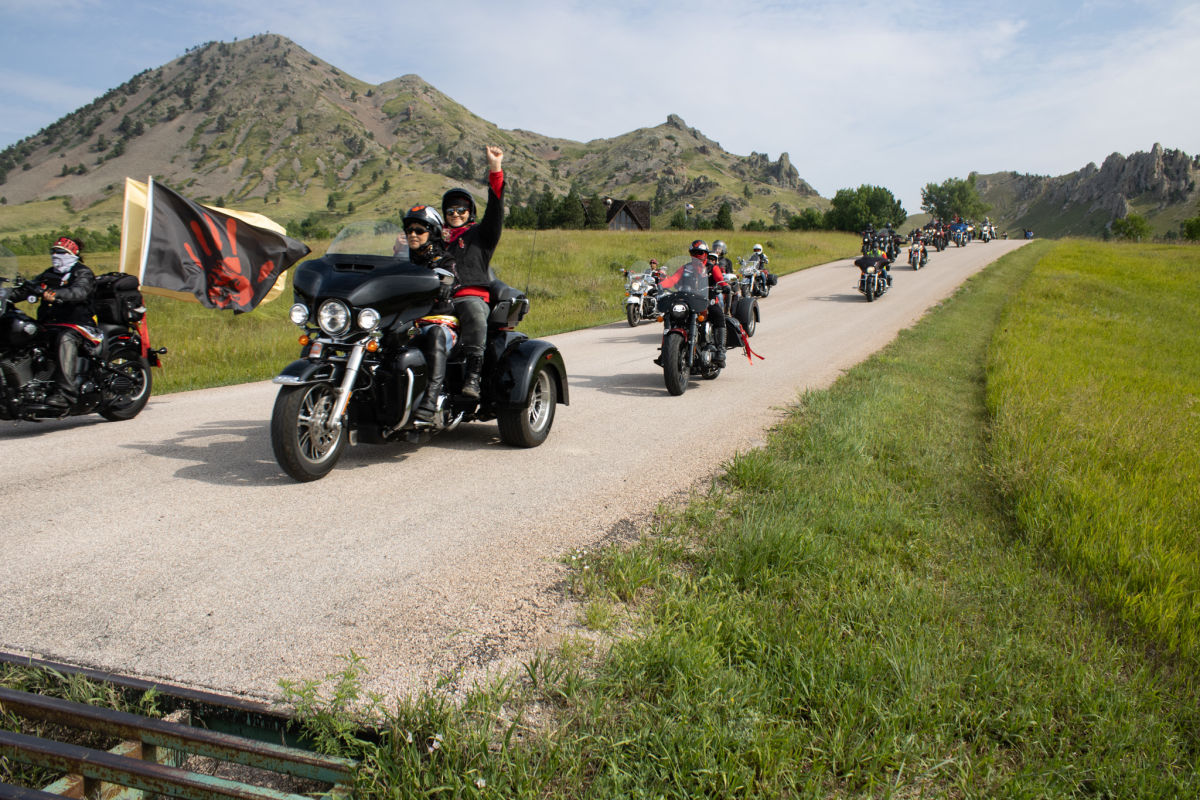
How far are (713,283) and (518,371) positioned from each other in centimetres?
468

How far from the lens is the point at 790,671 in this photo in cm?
260

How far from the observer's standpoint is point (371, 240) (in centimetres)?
539

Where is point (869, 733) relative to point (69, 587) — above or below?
below

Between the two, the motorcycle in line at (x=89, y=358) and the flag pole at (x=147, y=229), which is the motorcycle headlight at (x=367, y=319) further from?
the flag pole at (x=147, y=229)

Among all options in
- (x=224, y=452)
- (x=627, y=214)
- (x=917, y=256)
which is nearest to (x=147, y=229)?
(x=224, y=452)

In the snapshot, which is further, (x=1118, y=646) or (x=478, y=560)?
(x=478, y=560)

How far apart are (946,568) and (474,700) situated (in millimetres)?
2505

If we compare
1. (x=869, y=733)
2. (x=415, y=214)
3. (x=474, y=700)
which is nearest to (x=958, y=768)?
(x=869, y=733)

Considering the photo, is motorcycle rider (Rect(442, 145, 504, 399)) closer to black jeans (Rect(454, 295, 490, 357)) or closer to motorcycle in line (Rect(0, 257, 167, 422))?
black jeans (Rect(454, 295, 490, 357))

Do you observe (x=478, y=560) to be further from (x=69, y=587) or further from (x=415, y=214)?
(x=415, y=214)

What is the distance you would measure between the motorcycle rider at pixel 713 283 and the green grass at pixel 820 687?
533 cm

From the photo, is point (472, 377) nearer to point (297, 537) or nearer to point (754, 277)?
point (297, 537)

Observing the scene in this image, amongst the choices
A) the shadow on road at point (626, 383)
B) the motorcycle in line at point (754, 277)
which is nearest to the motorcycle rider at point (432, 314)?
the shadow on road at point (626, 383)

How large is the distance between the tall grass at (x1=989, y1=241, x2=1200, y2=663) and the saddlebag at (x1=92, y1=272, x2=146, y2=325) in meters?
7.96
